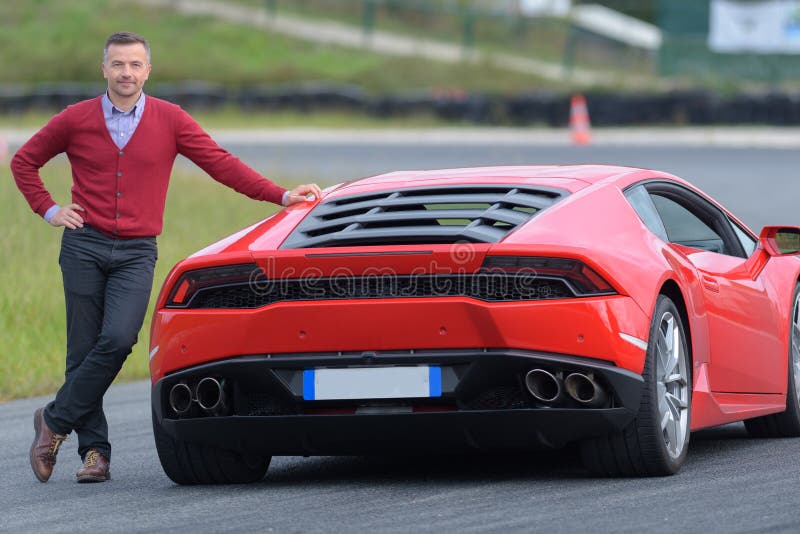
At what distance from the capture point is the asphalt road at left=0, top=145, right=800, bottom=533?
18.2 feet

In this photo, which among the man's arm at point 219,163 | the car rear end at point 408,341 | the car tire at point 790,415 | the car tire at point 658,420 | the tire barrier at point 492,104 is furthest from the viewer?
the tire barrier at point 492,104

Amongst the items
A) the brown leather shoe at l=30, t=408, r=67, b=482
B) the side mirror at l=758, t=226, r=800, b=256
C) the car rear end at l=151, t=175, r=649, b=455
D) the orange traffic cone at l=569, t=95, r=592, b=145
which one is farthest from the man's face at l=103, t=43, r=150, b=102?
the orange traffic cone at l=569, t=95, r=592, b=145

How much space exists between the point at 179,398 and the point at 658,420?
182 centimetres

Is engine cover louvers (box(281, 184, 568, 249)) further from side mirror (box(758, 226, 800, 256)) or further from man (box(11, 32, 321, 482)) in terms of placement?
side mirror (box(758, 226, 800, 256))

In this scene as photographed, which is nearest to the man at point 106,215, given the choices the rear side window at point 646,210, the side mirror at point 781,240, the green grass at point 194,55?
Result: the rear side window at point 646,210

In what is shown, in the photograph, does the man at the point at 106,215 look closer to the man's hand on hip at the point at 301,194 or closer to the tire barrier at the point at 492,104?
the man's hand on hip at the point at 301,194

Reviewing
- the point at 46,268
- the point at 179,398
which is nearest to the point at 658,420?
the point at 179,398

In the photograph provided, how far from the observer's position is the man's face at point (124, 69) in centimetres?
679

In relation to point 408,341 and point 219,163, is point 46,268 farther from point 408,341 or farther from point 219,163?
point 408,341

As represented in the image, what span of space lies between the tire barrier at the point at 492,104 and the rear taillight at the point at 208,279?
27919 mm

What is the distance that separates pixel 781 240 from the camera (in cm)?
789

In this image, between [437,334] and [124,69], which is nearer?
[437,334]

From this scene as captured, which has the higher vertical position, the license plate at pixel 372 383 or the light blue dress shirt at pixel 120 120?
the light blue dress shirt at pixel 120 120

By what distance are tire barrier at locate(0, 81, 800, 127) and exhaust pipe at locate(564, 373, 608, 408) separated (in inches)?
1098
